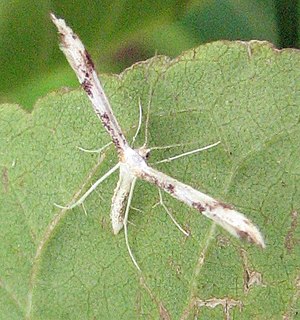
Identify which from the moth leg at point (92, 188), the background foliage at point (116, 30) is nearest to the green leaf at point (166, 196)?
the moth leg at point (92, 188)

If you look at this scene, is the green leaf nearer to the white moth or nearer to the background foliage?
the white moth

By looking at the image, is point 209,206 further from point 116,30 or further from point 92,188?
point 116,30

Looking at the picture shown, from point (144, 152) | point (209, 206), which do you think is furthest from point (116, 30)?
point (209, 206)

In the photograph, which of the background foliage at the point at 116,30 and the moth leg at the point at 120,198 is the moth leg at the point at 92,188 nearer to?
the moth leg at the point at 120,198

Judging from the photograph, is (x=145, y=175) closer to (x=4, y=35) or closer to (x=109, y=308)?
(x=109, y=308)

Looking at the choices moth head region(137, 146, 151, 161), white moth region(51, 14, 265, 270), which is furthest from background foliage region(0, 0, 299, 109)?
moth head region(137, 146, 151, 161)
